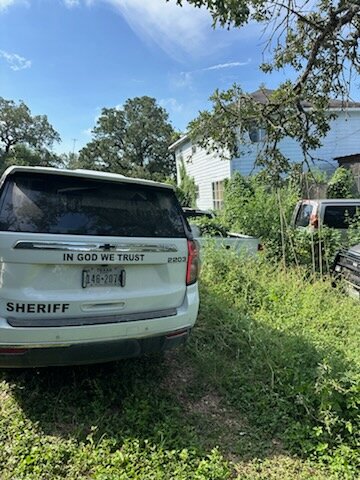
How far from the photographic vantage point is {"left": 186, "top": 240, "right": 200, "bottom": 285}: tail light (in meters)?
3.12

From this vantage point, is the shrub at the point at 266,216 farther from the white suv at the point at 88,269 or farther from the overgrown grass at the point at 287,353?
the white suv at the point at 88,269

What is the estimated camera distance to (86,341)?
2.56 meters

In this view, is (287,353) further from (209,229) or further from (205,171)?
(205,171)

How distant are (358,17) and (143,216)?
17.8ft

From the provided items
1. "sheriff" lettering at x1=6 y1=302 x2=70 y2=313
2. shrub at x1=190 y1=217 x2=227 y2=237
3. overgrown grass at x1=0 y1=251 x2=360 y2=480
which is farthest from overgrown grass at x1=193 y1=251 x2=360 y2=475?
shrub at x1=190 y1=217 x2=227 y2=237

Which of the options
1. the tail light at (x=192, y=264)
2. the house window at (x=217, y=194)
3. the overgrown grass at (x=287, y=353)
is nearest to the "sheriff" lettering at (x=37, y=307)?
the tail light at (x=192, y=264)

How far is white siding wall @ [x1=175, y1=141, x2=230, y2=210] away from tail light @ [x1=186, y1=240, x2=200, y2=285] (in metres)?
13.9

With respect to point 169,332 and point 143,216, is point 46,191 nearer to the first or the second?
point 143,216

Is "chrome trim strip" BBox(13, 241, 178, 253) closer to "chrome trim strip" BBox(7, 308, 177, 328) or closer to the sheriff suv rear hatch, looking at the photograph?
the sheriff suv rear hatch

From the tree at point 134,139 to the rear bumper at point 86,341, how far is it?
4144 centimetres

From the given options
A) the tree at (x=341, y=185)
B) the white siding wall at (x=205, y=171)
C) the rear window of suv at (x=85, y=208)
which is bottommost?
the rear window of suv at (x=85, y=208)

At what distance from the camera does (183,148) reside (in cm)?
2367

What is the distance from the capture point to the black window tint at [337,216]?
29.0 feet

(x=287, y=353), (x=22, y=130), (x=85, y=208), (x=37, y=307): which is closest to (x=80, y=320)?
(x=37, y=307)
